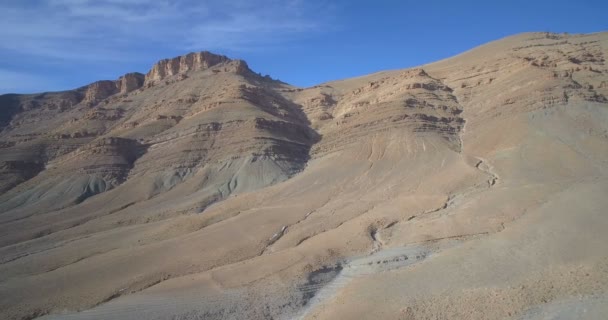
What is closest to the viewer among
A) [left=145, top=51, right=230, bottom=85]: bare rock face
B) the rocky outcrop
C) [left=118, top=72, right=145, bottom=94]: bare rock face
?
[left=145, top=51, right=230, bottom=85]: bare rock face

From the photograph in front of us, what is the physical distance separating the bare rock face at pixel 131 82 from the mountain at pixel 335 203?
3773 centimetres

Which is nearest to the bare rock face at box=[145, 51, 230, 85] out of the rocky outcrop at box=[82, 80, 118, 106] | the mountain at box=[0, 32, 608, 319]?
the rocky outcrop at box=[82, 80, 118, 106]

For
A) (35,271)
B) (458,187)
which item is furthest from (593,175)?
(35,271)

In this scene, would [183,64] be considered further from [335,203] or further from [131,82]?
[335,203]

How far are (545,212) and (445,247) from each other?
24.9 ft

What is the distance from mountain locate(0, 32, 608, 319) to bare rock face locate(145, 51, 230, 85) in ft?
99.7

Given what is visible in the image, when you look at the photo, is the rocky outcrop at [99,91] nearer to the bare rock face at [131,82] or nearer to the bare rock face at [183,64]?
the bare rock face at [131,82]

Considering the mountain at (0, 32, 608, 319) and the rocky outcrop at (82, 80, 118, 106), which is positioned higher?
the rocky outcrop at (82, 80, 118, 106)

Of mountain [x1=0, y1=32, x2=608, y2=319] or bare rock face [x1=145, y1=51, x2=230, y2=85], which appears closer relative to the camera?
mountain [x1=0, y1=32, x2=608, y2=319]

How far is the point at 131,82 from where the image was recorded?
125625 mm

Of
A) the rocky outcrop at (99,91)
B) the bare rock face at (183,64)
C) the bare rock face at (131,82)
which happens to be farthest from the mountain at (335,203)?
the rocky outcrop at (99,91)

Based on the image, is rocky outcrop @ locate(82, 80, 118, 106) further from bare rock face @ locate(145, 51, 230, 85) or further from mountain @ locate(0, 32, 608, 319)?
mountain @ locate(0, 32, 608, 319)

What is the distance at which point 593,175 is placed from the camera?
38.1 m

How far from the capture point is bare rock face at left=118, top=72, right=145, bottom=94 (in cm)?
12500
